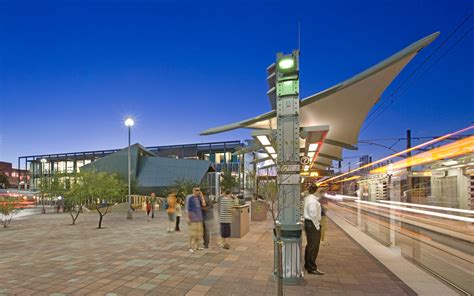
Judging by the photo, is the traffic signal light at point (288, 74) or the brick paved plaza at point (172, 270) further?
the traffic signal light at point (288, 74)

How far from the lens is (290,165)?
5156 mm

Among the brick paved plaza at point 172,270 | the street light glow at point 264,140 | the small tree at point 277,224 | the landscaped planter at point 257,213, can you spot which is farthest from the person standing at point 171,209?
the small tree at point 277,224

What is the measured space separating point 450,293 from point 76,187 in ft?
52.7

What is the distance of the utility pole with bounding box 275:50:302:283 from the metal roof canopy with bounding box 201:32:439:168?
0.39 metres

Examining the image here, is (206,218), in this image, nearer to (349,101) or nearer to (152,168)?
(349,101)

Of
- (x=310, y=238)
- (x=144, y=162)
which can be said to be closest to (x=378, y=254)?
(x=310, y=238)

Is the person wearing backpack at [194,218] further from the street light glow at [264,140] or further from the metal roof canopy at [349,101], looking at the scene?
the street light glow at [264,140]

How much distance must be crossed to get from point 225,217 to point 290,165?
430 centimetres

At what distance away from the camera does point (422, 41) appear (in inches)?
169

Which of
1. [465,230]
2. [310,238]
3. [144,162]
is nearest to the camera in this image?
[310,238]

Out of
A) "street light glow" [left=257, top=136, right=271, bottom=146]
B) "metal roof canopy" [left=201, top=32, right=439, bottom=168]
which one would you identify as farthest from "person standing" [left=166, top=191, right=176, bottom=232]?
"street light glow" [left=257, top=136, right=271, bottom=146]

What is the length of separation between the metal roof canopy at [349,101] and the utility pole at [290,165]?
39cm

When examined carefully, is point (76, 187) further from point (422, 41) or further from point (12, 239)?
point (422, 41)

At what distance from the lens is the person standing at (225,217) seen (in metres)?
8.64
